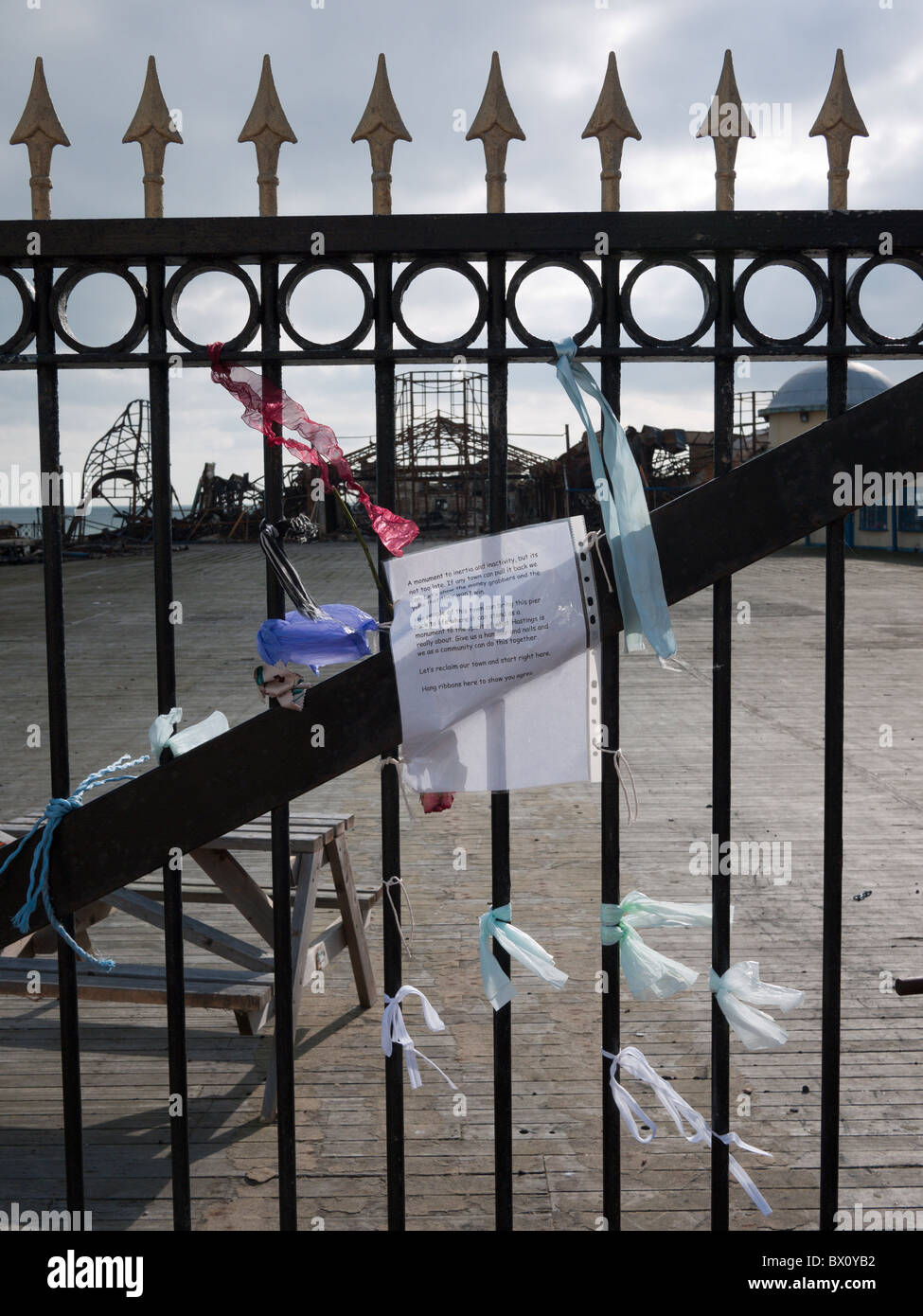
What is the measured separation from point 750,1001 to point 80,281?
174cm

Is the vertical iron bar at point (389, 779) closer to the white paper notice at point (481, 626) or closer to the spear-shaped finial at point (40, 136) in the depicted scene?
the white paper notice at point (481, 626)

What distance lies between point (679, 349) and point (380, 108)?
2.08 ft

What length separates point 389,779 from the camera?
1928mm

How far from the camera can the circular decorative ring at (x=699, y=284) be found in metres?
1.88

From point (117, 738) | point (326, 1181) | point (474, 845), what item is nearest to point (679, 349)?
point (326, 1181)

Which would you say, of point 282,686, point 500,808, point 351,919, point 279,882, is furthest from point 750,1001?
point 351,919

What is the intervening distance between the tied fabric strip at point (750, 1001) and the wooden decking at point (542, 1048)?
3.58 feet

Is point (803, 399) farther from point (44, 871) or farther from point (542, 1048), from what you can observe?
point (44, 871)

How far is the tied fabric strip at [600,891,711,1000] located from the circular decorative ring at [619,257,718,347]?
0.95 meters

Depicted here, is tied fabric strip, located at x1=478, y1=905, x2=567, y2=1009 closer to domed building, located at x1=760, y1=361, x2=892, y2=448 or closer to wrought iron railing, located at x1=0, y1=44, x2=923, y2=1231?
wrought iron railing, located at x1=0, y1=44, x2=923, y2=1231

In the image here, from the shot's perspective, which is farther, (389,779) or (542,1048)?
(542,1048)

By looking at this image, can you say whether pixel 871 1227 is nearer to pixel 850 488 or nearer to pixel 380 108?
pixel 850 488

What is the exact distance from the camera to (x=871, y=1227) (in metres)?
2.52
